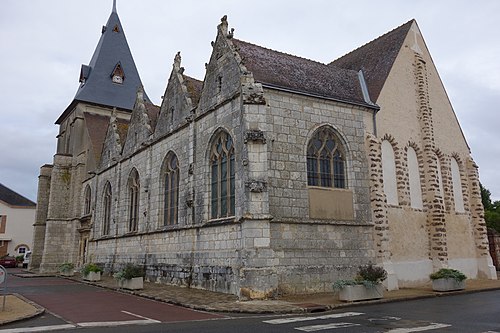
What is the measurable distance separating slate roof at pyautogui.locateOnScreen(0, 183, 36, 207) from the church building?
3274cm

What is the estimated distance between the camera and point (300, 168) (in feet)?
44.6

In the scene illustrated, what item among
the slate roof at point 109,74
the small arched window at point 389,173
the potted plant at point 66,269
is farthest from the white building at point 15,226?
the small arched window at point 389,173

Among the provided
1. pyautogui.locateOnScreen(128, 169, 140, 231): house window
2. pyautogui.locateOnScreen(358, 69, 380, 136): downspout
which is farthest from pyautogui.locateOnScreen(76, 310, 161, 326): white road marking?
pyautogui.locateOnScreen(128, 169, 140, 231): house window

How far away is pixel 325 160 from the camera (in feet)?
47.6

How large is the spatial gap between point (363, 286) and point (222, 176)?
5791mm

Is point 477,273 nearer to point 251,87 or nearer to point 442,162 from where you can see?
point 442,162

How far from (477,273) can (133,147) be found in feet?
56.3

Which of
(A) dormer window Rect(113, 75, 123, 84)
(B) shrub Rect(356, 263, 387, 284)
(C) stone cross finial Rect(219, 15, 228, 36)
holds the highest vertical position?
(A) dormer window Rect(113, 75, 123, 84)

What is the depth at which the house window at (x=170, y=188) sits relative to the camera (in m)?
17.2

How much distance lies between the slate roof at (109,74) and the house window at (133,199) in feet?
41.2

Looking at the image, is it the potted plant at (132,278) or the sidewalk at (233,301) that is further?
the potted plant at (132,278)

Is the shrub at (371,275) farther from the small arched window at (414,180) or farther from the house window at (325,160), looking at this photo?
the small arched window at (414,180)

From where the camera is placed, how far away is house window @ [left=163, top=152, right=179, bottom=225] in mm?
17219

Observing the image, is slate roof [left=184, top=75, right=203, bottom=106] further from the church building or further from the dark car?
the dark car
